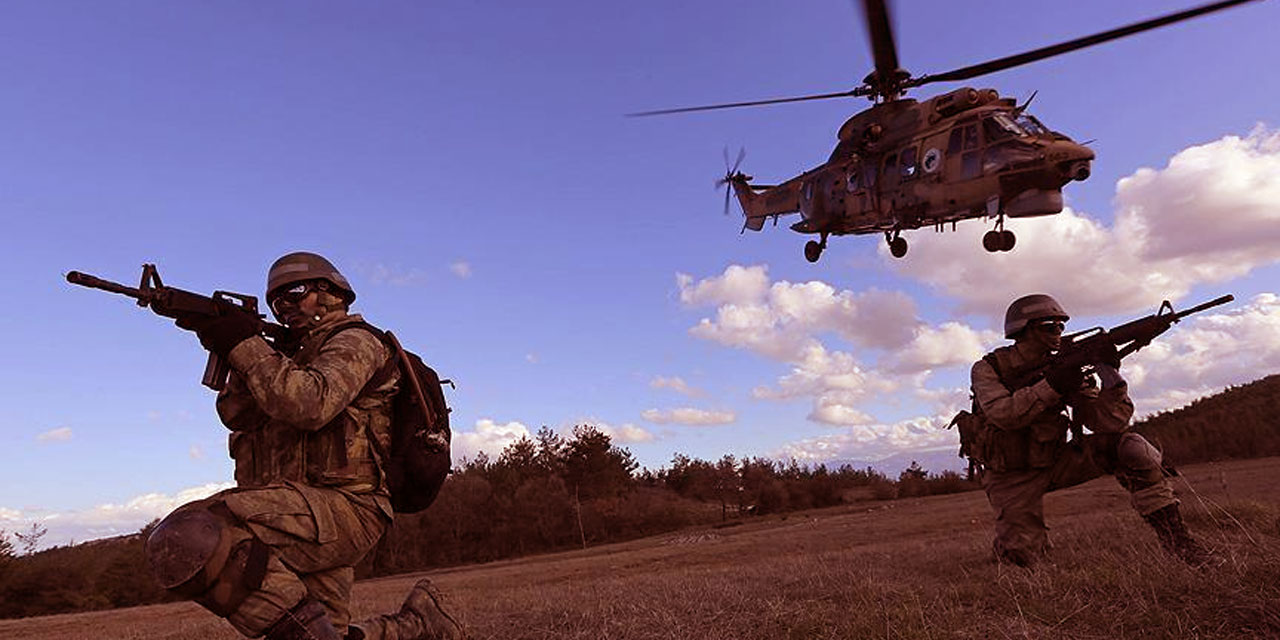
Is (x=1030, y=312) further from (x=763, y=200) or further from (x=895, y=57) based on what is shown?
(x=763, y=200)

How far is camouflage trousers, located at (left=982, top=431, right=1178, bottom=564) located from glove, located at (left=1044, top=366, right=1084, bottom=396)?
21.3 inches

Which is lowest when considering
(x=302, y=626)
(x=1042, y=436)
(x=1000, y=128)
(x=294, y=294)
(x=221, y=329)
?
(x=302, y=626)

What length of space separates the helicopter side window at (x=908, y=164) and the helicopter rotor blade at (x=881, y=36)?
4.98ft

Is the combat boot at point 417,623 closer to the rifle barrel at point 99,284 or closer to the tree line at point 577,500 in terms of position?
the rifle barrel at point 99,284

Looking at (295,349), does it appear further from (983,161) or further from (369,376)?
(983,161)

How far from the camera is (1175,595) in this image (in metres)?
4.20

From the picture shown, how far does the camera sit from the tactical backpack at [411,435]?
4539 mm

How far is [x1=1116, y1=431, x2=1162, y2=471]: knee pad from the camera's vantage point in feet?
20.9

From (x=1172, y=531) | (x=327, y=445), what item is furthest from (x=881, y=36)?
(x=327, y=445)

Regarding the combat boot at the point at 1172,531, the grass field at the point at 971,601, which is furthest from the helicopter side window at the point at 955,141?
the combat boot at the point at 1172,531

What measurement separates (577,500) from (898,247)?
780 inches

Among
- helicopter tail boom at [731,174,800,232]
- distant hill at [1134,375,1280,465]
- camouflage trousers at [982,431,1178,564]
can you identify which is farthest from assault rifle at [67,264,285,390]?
distant hill at [1134,375,1280,465]

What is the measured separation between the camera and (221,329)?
4160 mm

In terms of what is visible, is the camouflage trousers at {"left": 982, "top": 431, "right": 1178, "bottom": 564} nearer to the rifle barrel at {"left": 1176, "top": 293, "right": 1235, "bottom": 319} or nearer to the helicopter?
the rifle barrel at {"left": 1176, "top": 293, "right": 1235, "bottom": 319}
